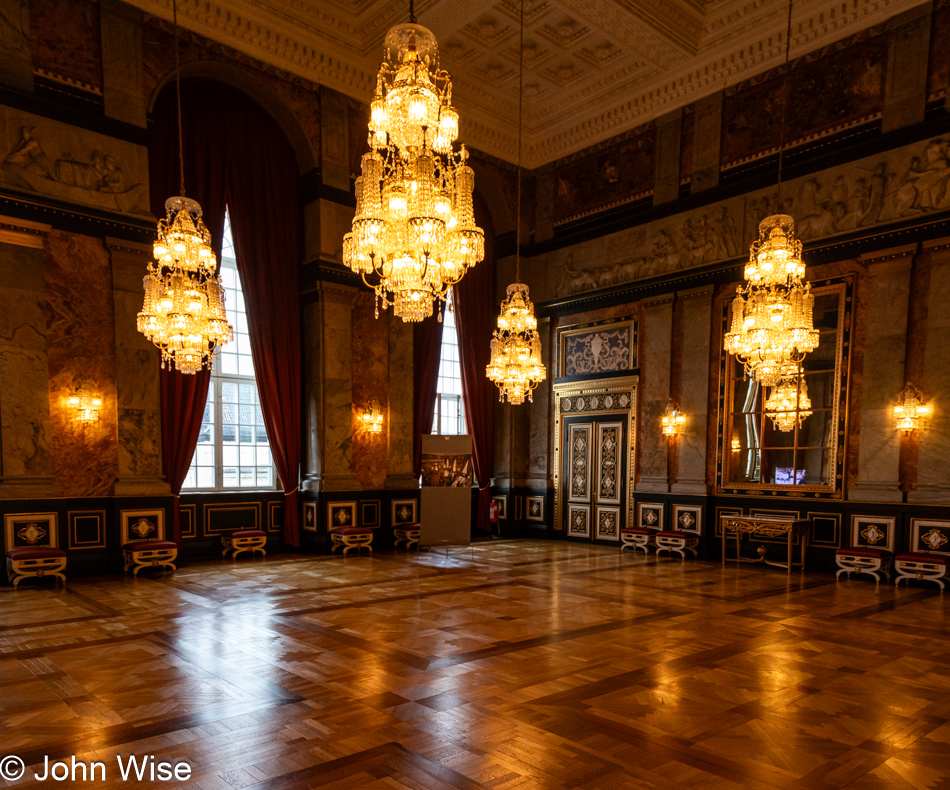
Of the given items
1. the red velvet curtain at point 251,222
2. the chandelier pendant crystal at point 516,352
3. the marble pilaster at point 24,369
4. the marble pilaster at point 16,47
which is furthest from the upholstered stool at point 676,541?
the marble pilaster at point 16,47

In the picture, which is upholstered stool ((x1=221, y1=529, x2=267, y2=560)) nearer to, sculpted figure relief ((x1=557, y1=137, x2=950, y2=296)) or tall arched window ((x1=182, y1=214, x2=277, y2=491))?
tall arched window ((x1=182, y1=214, x2=277, y2=491))

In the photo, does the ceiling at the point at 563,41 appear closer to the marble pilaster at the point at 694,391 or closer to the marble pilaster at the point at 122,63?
the marble pilaster at the point at 122,63

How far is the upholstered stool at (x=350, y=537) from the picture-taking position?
10367mm

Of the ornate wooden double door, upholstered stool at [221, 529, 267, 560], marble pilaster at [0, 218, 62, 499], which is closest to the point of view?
marble pilaster at [0, 218, 62, 499]

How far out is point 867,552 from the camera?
8.43m

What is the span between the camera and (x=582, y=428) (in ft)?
41.6

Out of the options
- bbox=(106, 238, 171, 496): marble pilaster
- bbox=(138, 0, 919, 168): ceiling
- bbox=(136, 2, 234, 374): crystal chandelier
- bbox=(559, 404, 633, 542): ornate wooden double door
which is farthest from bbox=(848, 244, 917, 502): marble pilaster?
bbox=(106, 238, 171, 496): marble pilaster

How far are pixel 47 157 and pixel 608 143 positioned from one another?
9057 millimetres

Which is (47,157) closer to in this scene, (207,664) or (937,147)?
(207,664)

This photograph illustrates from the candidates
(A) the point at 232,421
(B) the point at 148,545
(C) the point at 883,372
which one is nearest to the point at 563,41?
(C) the point at 883,372

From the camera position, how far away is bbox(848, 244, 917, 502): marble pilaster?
8.70 metres

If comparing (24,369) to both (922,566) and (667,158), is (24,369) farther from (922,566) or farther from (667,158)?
(922,566)

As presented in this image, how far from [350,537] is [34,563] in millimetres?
4188

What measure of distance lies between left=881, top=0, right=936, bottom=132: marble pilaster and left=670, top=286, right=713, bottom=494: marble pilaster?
3305 mm
